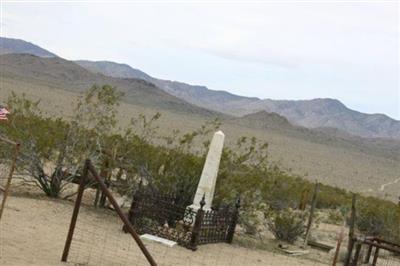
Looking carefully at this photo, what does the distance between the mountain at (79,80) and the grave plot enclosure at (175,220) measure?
67.3m

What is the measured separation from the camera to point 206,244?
12367 millimetres

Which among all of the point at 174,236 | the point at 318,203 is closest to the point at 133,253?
the point at 174,236

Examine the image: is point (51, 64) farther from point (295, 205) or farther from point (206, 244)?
point (206, 244)

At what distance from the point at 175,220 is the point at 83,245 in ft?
9.88

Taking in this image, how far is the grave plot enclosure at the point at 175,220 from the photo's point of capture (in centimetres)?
1183

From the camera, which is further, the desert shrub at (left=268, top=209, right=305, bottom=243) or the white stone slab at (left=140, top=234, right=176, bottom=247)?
the desert shrub at (left=268, top=209, right=305, bottom=243)

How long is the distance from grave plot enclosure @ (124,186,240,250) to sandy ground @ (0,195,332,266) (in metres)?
0.26

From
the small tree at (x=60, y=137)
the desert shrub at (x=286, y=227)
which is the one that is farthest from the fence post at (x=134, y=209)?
the desert shrub at (x=286, y=227)

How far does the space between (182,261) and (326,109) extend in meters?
175

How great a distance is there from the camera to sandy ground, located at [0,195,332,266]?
29.1ft

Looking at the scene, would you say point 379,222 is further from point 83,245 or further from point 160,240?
point 83,245

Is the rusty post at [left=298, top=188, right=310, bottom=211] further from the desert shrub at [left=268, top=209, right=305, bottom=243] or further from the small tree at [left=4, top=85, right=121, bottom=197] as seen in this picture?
the small tree at [left=4, top=85, right=121, bottom=197]

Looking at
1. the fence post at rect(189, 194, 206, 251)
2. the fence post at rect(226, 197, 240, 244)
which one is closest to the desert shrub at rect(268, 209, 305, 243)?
the fence post at rect(226, 197, 240, 244)

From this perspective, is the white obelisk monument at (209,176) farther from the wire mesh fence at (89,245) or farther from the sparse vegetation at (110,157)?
the sparse vegetation at (110,157)
